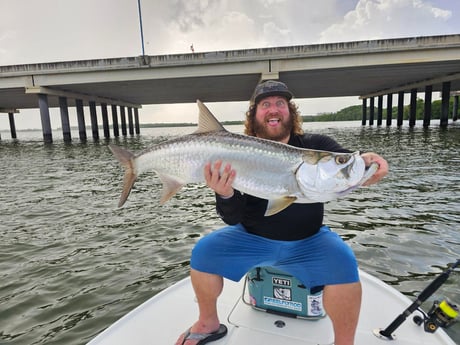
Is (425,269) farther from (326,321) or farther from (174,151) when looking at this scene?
(174,151)

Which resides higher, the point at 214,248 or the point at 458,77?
the point at 458,77

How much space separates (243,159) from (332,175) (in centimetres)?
76

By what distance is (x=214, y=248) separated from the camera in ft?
9.84

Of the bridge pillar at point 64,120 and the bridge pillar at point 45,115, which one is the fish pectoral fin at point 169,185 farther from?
the bridge pillar at point 64,120

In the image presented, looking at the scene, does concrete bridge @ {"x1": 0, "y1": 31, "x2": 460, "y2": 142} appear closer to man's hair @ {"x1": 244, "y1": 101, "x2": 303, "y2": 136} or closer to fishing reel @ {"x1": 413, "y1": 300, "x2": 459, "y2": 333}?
man's hair @ {"x1": 244, "y1": 101, "x2": 303, "y2": 136}

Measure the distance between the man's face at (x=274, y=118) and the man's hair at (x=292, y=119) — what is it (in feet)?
0.33

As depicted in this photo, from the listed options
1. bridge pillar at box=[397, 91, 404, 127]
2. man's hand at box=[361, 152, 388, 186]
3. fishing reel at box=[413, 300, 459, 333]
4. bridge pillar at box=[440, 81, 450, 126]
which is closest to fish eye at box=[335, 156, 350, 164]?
man's hand at box=[361, 152, 388, 186]

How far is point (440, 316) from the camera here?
2615 mm

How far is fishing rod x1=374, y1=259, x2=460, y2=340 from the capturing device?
255 centimetres

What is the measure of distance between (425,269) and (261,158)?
3697 mm

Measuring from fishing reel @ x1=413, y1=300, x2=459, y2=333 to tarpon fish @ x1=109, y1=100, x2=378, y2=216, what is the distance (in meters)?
1.20

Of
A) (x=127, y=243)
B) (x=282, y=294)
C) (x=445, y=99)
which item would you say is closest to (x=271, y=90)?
(x=282, y=294)

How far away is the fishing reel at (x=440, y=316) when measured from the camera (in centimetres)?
252

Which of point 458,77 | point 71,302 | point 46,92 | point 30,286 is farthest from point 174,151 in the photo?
point 458,77
